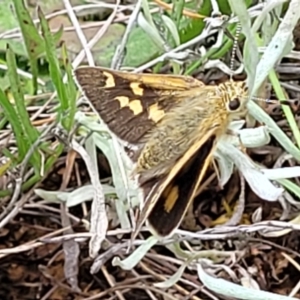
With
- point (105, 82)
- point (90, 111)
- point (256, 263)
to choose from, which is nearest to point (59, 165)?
point (90, 111)

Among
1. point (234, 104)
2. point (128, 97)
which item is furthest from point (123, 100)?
point (234, 104)

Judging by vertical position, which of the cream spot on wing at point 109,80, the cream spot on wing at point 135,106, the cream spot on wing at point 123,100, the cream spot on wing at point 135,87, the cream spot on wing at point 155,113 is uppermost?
the cream spot on wing at point 109,80

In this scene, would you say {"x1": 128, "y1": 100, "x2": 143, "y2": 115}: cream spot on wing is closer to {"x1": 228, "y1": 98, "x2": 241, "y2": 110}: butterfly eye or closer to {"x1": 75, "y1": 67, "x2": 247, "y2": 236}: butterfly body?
{"x1": 75, "y1": 67, "x2": 247, "y2": 236}: butterfly body

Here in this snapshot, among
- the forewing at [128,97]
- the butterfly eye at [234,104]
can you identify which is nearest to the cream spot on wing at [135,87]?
the forewing at [128,97]

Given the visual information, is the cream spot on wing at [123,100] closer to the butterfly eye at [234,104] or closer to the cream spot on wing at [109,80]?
the cream spot on wing at [109,80]

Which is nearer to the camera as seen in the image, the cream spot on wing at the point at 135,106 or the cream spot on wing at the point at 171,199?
the cream spot on wing at the point at 171,199

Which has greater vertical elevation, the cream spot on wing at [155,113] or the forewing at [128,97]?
the forewing at [128,97]

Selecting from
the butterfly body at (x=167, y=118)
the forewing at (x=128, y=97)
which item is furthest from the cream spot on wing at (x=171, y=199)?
the forewing at (x=128, y=97)

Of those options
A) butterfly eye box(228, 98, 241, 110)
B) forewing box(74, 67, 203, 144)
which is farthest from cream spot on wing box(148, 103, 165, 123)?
butterfly eye box(228, 98, 241, 110)

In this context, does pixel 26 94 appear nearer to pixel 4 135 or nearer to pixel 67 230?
pixel 4 135
